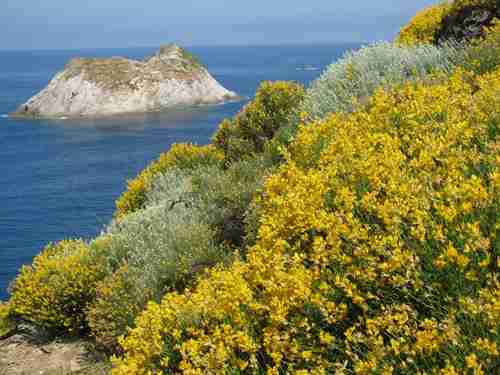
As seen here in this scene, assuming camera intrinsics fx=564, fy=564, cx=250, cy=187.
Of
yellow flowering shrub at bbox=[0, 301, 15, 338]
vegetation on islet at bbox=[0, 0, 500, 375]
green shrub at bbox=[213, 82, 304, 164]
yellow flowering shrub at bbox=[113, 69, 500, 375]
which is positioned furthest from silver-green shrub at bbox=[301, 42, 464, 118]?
yellow flowering shrub at bbox=[0, 301, 15, 338]

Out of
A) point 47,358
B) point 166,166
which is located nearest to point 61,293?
point 47,358

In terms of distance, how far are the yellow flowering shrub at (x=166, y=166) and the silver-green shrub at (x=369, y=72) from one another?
152 inches

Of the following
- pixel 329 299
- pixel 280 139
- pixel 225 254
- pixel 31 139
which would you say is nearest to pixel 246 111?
pixel 280 139

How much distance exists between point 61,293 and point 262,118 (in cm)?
654

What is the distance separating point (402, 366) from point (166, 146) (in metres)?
66.4

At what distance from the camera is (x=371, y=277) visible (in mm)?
4293

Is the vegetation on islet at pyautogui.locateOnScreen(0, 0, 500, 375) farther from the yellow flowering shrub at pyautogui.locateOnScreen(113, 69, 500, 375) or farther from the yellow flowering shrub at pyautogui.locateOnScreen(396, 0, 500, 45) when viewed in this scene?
the yellow flowering shrub at pyautogui.locateOnScreen(396, 0, 500, 45)

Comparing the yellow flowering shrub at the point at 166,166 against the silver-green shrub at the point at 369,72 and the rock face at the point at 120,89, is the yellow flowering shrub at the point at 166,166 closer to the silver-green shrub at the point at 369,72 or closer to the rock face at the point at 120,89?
the silver-green shrub at the point at 369,72

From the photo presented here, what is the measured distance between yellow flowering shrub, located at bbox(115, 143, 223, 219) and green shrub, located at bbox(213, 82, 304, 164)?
474 millimetres

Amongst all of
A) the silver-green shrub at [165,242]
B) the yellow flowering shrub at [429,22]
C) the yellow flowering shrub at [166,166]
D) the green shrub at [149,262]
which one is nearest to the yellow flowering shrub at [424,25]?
the yellow flowering shrub at [429,22]

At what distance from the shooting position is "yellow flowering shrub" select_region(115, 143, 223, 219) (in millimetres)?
A: 14756

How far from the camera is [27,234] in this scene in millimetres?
40875

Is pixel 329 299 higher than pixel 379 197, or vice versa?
pixel 379 197

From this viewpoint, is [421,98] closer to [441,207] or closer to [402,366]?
[441,207]
